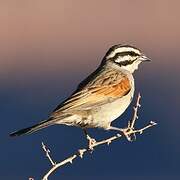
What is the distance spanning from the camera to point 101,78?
38.5ft

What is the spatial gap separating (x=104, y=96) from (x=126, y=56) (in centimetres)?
55

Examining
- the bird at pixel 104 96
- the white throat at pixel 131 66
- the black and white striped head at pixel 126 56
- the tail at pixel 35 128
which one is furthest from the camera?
the white throat at pixel 131 66

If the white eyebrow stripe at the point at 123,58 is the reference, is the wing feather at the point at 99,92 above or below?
below

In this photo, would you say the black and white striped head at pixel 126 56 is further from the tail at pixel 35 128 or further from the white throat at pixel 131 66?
the tail at pixel 35 128

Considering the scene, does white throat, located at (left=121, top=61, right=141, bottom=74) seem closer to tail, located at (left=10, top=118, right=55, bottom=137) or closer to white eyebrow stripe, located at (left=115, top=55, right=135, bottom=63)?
white eyebrow stripe, located at (left=115, top=55, right=135, bottom=63)

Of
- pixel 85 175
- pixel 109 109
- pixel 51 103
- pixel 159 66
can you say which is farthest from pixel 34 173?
pixel 109 109

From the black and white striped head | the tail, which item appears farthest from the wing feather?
the tail

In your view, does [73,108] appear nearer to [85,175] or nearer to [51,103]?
[85,175]

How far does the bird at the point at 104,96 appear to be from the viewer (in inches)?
435

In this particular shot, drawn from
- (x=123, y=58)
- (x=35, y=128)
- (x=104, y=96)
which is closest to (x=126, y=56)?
(x=123, y=58)

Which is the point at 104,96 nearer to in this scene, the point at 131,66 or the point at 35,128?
the point at 131,66

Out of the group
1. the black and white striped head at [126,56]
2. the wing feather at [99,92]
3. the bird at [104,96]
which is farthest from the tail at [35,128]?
the black and white striped head at [126,56]

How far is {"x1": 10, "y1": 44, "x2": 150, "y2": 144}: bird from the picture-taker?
1105 cm

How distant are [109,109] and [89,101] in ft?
0.74
